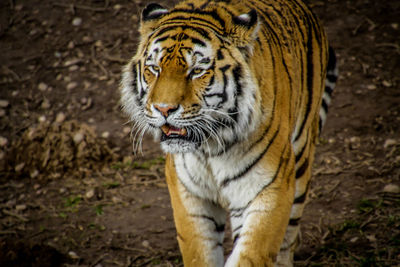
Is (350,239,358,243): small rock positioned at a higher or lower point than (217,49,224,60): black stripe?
lower

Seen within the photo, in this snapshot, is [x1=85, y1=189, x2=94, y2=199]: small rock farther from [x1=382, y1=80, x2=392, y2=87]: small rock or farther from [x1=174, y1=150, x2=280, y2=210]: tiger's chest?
[x1=382, y1=80, x2=392, y2=87]: small rock

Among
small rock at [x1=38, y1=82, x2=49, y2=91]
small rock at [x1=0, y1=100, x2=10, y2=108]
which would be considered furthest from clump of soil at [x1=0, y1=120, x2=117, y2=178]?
small rock at [x1=38, y1=82, x2=49, y2=91]

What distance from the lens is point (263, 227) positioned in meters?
2.14

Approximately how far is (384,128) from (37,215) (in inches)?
102

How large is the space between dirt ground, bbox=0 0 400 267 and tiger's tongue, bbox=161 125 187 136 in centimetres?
124

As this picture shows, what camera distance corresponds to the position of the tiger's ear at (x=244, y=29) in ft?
6.97

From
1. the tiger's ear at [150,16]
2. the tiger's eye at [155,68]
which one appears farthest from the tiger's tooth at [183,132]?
the tiger's ear at [150,16]

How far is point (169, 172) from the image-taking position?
94.3 inches

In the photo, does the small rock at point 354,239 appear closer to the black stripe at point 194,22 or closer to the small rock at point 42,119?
the black stripe at point 194,22

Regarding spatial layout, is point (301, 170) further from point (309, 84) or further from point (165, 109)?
point (165, 109)

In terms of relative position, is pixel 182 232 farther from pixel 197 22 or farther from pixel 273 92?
pixel 197 22

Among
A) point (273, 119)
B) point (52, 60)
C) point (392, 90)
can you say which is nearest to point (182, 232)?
point (273, 119)

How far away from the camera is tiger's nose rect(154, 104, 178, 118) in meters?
1.99

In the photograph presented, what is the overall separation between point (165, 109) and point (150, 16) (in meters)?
0.52
